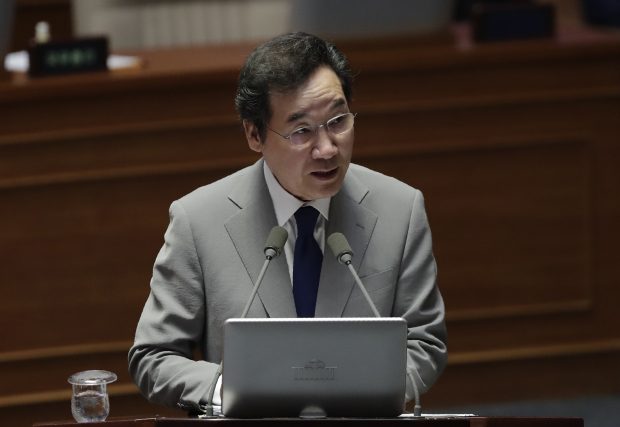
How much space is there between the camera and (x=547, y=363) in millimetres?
4582

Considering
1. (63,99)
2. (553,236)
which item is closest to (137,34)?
(63,99)

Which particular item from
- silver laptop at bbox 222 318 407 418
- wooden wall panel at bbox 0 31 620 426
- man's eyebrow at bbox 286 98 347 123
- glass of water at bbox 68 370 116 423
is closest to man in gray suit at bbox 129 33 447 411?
man's eyebrow at bbox 286 98 347 123

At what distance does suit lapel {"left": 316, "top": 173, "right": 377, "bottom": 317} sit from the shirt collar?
0.03 m

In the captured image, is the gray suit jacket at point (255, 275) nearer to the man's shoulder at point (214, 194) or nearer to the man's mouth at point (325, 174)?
the man's shoulder at point (214, 194)

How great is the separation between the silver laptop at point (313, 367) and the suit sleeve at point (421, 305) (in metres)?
0.40

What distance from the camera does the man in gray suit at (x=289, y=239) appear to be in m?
2.63

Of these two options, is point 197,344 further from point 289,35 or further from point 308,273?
point 289,35

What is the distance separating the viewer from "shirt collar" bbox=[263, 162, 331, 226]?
2785 millimetres

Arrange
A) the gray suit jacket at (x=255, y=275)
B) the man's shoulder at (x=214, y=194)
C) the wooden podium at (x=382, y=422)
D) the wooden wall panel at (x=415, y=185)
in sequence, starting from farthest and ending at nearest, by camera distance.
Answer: the wooden wall panel at (x=415, y=185)
the man's shoulder at (x=214, y=194)
the gray suit jacket at (x=255, y=275)
the wooden podium at (x=382, y=422)

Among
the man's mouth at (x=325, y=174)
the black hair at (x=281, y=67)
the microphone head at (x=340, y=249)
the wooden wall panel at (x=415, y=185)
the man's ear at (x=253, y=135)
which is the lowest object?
the wooden wall panel at (x=415, y=185)

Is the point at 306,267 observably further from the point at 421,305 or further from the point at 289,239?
the point at 421,305

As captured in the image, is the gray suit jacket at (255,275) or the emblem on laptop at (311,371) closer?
the emblem on laptop at (311,371)

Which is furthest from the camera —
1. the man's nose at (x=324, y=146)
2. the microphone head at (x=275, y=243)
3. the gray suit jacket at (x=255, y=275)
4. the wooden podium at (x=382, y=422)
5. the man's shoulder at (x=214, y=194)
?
the man's shoulder at (x=214, y=194)

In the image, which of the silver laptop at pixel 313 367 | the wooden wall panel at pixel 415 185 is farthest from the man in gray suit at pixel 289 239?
the wooden wall panel at pixel 415 185
